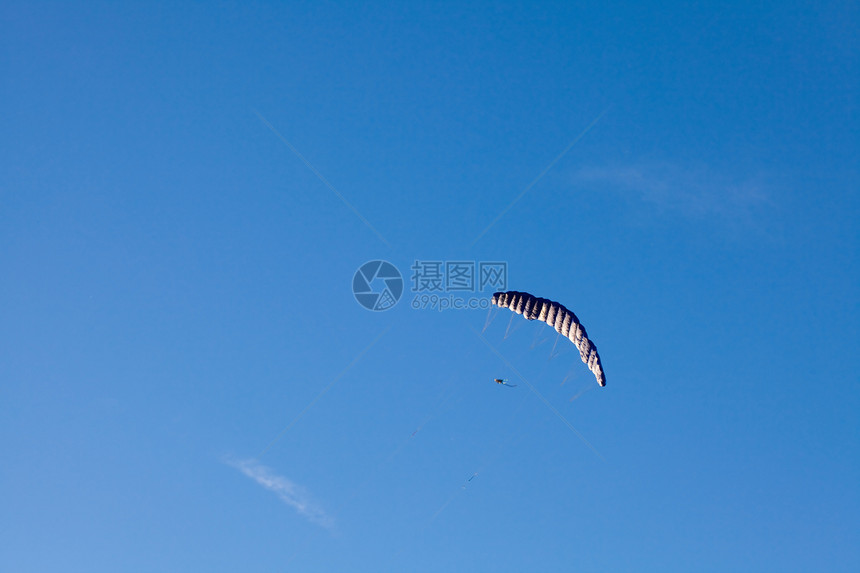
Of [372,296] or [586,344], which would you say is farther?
[372,296]

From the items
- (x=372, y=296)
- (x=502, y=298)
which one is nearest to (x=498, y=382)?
(x=502, y=298)

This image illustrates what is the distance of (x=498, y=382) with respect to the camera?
48.2 meters

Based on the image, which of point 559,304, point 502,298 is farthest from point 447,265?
point 559,304

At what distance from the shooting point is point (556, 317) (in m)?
44.7

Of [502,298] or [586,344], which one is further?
[502,298]

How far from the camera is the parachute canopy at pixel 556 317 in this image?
4247 cm

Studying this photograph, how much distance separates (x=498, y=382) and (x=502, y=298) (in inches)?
220

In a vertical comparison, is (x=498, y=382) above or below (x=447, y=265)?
below

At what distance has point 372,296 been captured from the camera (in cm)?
4941

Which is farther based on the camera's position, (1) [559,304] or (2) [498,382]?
(2) [498,382]

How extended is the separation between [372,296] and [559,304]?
12.2m

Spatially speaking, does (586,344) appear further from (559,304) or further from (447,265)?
(447,265)

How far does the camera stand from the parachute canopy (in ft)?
139

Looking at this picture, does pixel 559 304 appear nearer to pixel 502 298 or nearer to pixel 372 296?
pixel 502 298
